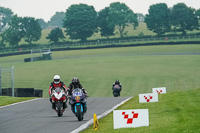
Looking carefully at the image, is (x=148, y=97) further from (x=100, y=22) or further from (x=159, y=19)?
(x=100, y=22)

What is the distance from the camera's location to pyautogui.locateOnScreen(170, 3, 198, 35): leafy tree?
133 meters

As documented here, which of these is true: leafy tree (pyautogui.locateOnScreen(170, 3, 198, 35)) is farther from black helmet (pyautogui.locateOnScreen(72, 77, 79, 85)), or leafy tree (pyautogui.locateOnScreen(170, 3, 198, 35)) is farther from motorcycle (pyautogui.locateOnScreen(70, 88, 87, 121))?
motorcycle (pyautogui.locateOnScreen(70, 88, 87, 121))

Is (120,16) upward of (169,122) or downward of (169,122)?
upward

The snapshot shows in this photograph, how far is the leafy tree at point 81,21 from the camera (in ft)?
458

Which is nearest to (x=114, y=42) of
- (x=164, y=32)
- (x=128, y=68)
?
(x=164, y=32)

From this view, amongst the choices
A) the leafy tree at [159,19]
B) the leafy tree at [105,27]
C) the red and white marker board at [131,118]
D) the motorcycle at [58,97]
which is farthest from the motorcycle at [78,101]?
the leafy tree at [105,27]

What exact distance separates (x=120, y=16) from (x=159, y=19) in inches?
554

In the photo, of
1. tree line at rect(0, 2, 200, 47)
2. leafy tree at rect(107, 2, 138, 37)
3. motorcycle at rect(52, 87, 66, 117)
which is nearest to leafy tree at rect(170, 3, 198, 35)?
tree line at rect(0, 2, 200, 47)

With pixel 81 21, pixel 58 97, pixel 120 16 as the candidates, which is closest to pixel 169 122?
pixel 58 97

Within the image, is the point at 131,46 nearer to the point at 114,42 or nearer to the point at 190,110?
the point at 114,42

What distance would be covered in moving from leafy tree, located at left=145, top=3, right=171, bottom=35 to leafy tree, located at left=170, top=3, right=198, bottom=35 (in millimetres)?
2082

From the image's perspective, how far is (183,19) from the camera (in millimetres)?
134875

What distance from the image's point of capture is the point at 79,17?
476ft

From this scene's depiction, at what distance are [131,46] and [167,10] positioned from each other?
140 ft
